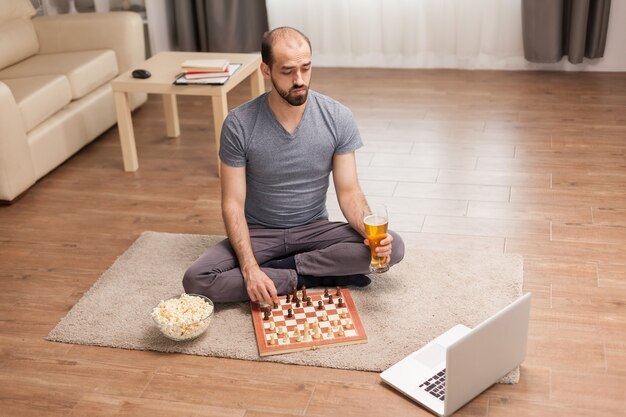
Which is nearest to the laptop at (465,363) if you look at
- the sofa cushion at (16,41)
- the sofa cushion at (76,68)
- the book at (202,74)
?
the book at (202,74)

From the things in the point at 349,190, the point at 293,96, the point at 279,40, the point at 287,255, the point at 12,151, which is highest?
the point at 279,40

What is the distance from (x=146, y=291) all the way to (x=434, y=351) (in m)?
1.02

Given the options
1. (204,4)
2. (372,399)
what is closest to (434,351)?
(372,399)

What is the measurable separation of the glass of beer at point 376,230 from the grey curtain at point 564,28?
2.68 m

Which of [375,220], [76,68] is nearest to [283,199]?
[375,220]

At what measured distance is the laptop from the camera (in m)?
2.11

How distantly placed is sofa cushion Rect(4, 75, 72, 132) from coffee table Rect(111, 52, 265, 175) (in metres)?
0.31

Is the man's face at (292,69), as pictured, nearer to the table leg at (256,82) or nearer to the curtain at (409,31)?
the table leg at (256,82)

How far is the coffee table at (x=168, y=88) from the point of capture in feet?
11.8

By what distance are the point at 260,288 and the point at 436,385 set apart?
0.63m

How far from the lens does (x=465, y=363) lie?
2127mm

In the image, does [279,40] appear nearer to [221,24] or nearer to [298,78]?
[298,78]

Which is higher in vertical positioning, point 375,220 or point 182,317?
point 375,220

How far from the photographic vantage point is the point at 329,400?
229 cm
